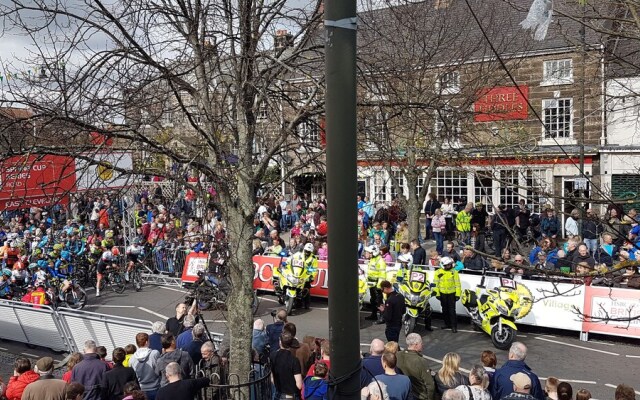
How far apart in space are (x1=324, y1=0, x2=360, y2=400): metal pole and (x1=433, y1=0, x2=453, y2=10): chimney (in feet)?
47.7

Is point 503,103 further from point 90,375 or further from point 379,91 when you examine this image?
point 90,375

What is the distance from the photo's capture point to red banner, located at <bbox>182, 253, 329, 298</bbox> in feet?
52.0

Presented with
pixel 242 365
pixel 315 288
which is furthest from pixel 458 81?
pixel 242 365

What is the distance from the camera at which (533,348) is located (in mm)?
12062

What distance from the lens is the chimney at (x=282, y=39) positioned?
7.83 meters

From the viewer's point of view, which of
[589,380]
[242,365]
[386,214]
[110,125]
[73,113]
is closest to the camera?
[73,113]

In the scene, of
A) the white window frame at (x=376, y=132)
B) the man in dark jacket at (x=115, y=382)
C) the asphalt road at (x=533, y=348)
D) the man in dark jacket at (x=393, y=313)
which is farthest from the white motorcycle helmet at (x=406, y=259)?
the man in dark jacket at (x=115, y=382)

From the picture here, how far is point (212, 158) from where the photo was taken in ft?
25.4

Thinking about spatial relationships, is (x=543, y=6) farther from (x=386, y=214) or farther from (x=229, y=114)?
(x=386, y=214)

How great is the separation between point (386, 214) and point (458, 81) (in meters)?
6.10

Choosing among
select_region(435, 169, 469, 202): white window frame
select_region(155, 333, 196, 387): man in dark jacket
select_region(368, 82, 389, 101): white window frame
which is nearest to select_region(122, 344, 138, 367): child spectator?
select_region(155, 333, 196, 387): man in dark jacket

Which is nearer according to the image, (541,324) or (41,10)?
(41,10)

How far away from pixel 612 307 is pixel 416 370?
666 centimetres

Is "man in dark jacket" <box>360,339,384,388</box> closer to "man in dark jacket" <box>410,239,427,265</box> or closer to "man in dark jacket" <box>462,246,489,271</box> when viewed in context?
"man in dark jacket" <box>462,246,489,271</box>
